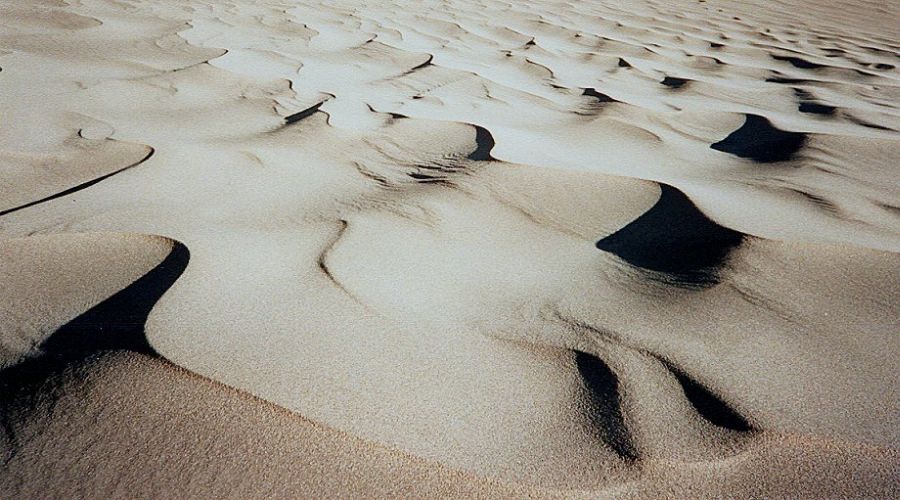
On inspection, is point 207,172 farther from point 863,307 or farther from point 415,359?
point 863,307

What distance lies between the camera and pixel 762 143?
77.9 inches

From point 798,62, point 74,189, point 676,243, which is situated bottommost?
point 74,189

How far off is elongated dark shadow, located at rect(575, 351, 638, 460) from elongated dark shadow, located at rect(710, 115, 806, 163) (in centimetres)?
121

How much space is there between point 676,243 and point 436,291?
0.49 metres

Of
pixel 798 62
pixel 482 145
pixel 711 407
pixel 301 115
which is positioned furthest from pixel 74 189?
pixel 798 62

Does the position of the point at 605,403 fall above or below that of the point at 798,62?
below

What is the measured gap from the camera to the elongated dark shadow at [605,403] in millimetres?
739

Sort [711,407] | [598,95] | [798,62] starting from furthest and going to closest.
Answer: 1. [798,62]
2. [598,95]
3. [711,407]

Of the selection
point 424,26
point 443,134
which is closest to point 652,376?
point 443,134

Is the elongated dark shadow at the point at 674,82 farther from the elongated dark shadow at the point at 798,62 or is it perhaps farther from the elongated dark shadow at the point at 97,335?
the elongated dark shadow at the point at 97,335

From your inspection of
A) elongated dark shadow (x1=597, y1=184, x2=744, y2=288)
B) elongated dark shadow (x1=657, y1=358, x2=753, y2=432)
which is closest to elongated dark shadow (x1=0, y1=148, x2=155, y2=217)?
elongated dark shadow (x1=597, y1=184, x2=744, y2=288)

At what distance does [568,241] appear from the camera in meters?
1.25

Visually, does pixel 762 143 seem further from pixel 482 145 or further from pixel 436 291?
pixel 436 291

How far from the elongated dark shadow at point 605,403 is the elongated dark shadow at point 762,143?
1214mm
